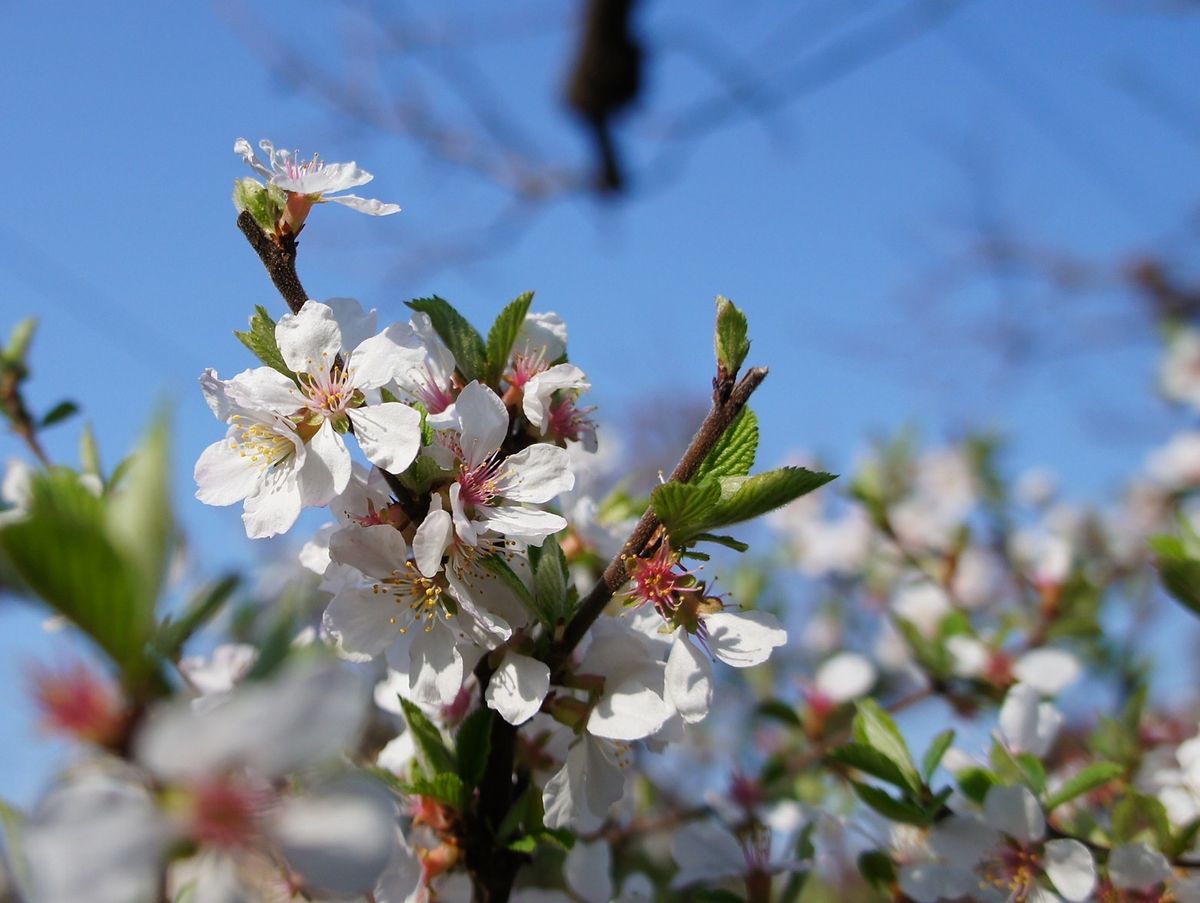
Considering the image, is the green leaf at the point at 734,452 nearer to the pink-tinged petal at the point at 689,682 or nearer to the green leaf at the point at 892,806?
the pink-tinged petal at the point at 689,682

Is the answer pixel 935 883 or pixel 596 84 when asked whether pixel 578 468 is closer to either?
pixel 935 883

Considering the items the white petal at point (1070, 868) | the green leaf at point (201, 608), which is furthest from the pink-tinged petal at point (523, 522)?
the white petal at point (1070, 868)

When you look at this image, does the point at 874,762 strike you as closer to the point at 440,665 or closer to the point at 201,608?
the point at 440,665

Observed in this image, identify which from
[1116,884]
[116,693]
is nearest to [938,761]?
[1116,884]

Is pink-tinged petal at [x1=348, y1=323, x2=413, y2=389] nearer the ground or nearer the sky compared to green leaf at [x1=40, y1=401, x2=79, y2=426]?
nearer the sky

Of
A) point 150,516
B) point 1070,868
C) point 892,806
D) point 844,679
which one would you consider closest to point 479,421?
point 150,516

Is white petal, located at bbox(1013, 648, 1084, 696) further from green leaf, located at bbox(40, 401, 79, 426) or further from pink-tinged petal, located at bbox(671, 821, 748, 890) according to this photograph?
green leaf, located at bbox(40, 401, 79, 426)

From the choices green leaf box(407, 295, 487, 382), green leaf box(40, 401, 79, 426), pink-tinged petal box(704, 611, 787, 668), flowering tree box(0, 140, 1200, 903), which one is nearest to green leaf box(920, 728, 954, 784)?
flowering tree box(0, 140, 1200, 903)
